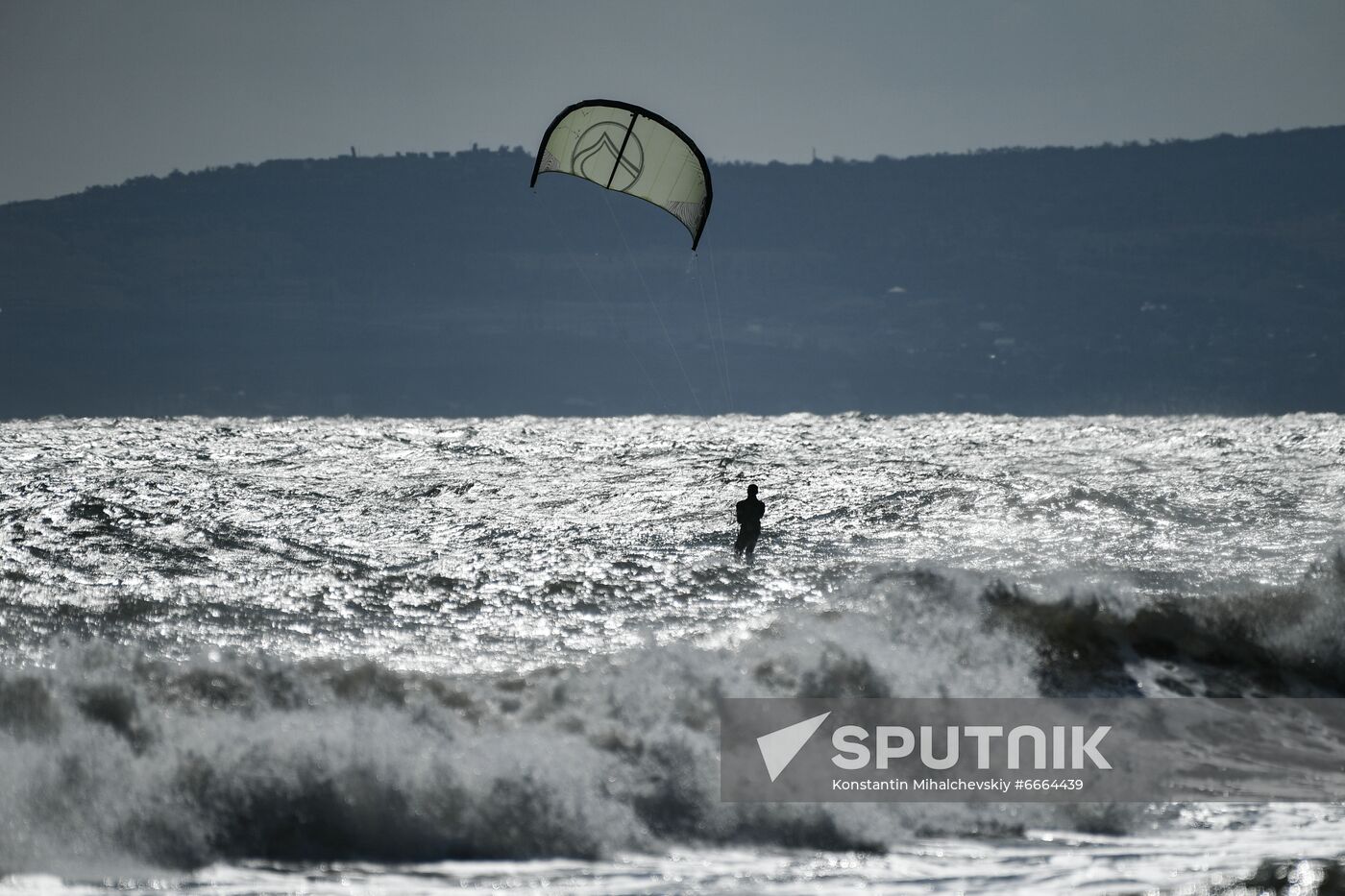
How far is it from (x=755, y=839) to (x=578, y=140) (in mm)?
12380

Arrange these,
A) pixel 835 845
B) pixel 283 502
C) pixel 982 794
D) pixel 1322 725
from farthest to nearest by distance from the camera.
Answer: pixel 283 502
pixel 1322 725
pixel 982 794
pixel 835 845

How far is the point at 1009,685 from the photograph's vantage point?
10.9m

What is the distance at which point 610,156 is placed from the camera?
59.4 feet

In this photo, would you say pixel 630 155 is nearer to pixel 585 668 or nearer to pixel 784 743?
pixel 585 668

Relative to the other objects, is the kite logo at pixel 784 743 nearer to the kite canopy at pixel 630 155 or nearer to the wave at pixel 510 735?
the wave at pixel 510 735

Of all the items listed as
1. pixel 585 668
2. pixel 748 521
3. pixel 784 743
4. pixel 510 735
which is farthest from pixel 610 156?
pixel 784 743

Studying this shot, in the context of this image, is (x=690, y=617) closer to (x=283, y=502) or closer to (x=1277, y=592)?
(x=1277, y=592)

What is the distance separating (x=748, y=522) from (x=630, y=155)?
213 inches

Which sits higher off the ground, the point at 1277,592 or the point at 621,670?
the point at 1277,592

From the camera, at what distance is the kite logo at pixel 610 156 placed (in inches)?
700

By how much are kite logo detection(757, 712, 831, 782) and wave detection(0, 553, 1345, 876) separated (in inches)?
15.9

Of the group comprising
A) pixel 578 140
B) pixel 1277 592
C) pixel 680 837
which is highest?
pixel 578 140

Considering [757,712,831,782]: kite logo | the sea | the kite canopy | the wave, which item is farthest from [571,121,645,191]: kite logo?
[757,712,831,782]: kite logo

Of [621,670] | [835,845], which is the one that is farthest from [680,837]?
[621,670]
